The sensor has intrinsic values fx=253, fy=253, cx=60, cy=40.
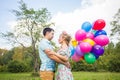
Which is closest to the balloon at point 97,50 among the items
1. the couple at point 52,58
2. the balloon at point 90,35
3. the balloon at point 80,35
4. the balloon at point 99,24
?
the balloon at point 90,35

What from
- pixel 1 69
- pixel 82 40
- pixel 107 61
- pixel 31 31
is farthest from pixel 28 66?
pixel 82 40

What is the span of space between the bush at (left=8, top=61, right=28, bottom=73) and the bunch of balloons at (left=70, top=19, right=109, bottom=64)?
31813 millimetres

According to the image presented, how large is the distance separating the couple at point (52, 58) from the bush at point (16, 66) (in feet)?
107

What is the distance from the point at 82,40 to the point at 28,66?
110 ft

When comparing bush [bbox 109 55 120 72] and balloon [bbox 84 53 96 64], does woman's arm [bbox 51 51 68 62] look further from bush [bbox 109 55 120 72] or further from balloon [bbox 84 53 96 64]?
bush [bbox 109 55 120 72]

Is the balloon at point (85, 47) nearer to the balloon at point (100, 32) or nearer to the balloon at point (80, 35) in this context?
the balloon at point (80, 35)

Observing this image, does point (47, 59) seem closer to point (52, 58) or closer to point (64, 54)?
point (52, 58)

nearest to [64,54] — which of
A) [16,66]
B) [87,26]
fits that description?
[87,26]

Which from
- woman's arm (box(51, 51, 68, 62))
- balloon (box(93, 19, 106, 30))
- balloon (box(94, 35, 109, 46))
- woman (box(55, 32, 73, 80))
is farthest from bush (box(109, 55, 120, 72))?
woman's arm (box(51, 51, 68, 62))

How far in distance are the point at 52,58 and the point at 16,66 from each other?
33411 mm

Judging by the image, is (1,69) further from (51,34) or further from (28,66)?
(51,34)

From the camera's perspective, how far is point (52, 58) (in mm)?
4789

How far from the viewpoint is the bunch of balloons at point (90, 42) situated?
18.8 feet

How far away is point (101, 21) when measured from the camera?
6.05m
